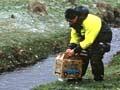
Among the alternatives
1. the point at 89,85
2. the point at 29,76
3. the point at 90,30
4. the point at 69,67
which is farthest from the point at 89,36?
the point at 29,76

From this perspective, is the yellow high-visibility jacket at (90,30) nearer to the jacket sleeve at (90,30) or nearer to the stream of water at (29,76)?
the jacket sleeve at (90,30)

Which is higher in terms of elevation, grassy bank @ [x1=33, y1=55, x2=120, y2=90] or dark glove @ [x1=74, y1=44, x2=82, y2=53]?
dark glove @ [x1=74, y1=44, x2=82, y2=53]

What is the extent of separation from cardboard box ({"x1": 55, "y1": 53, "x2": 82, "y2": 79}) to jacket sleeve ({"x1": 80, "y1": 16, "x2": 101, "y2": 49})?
732 millimetres

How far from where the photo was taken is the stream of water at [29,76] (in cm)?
1771

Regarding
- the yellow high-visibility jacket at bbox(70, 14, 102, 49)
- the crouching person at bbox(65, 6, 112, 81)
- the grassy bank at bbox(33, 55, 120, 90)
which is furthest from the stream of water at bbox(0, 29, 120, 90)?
the yellow high-visibility jacket at bbox(70, 14, 102, 49)

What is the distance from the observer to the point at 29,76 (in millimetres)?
19969

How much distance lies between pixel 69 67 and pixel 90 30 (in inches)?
58.2

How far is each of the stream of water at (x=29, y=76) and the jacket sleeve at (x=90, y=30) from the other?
3.83m

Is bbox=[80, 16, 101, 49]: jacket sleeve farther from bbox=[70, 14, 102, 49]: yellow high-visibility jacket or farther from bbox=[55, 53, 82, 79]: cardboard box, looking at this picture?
bbox=[55, 53, 82, 79]: cardboard box

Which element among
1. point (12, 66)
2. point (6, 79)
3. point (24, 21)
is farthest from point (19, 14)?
point (6, 79)

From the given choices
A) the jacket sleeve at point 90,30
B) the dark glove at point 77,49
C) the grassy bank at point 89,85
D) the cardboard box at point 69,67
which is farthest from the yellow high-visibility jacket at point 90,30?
the grassy bank at point 89,85

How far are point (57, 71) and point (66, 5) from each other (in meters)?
25.8

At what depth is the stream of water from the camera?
1771 centimetres

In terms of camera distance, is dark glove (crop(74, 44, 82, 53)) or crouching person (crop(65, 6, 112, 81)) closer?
crouching person (crop(65, 6, 112, 81))
